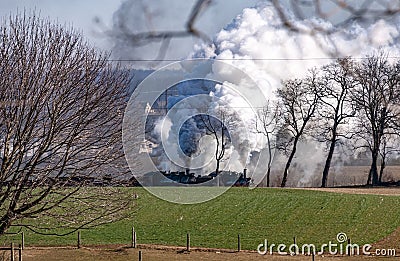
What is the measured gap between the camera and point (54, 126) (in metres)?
14.5

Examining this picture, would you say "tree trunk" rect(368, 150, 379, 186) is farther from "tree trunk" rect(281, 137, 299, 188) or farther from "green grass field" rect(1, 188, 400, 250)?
"tree trunk" rect(281, 137, 299, 188)

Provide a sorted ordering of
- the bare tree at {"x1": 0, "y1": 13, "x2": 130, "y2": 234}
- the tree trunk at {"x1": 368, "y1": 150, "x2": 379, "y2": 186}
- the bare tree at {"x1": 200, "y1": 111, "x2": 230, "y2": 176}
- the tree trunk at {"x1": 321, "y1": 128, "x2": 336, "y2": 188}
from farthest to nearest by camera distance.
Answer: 1. the tree trunk at {"x1": 321, "y1": 128, "x2": 336, "y2": 188}
2. the tree trunk at {"x1": 368, "y1": 150, "x2": 379, "y2": 186}
3. the bare tree at {"x1": 200, "y1": 111, "x2": 230, "y2": 176}
4. the bare tree at {"x1": 0, "y1": 13, "x2": 130, "y2": 234}

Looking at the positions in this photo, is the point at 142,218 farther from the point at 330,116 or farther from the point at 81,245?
the point at 330,116

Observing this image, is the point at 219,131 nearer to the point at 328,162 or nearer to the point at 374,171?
the point at 328,162

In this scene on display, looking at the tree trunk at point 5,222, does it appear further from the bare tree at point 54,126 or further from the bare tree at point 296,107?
the bare tree at point 296,107

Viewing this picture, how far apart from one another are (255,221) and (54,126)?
12041 mm

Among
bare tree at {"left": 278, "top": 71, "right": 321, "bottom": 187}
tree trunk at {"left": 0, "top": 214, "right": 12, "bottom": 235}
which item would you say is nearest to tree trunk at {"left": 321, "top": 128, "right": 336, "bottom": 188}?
bare tree at {"left": 278, "top": 71, "right": 321, "bottom": 187}

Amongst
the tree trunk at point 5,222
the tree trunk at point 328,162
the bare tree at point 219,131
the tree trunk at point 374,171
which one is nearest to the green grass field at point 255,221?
the tree trunk at point 328,162

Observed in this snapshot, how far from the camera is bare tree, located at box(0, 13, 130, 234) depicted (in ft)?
46.6

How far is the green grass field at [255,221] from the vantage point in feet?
70.8

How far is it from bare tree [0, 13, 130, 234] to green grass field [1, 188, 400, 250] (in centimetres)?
594

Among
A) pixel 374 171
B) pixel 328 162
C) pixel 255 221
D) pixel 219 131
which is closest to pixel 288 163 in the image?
pixel 328 162

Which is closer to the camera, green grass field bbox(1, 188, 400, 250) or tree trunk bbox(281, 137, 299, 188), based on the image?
green grass field bbox(1, 188, 400, 250)

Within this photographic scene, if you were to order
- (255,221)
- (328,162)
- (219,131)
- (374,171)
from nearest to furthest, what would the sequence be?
(219,131), (255,221), (374,171), (328,162)
